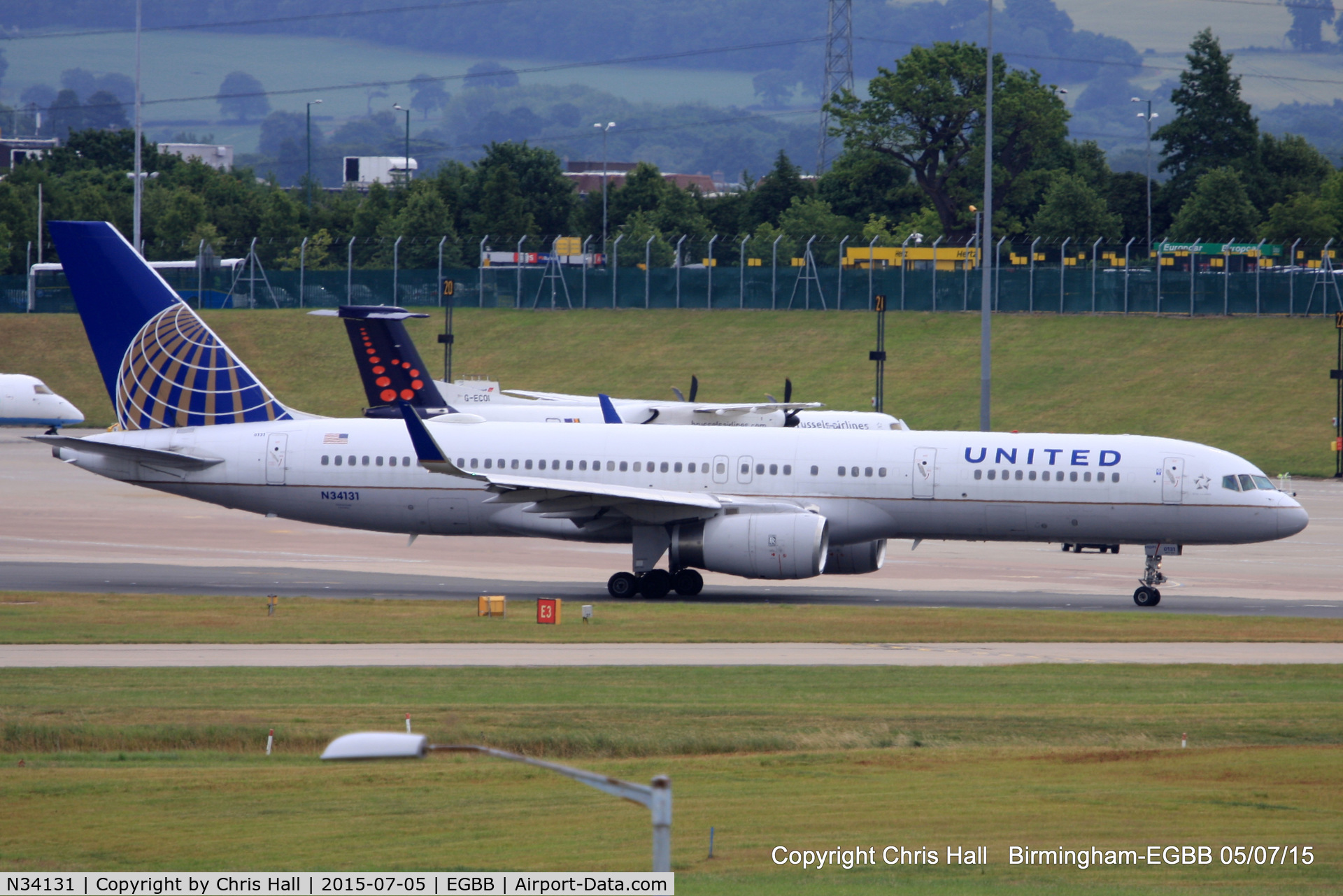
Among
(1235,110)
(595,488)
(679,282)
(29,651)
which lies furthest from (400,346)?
(1235,110)

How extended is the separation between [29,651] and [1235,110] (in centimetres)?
14658

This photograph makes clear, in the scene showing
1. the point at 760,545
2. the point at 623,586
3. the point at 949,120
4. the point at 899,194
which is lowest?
the point at 623,586

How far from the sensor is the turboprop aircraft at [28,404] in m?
76.4

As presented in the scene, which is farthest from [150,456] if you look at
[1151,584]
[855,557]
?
[1151,584]

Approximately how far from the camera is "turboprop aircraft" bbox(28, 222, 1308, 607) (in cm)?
3550

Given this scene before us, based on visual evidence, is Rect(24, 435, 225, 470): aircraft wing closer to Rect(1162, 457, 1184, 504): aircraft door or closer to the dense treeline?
Rect(1162, 457, 1184, 504): aircraft door

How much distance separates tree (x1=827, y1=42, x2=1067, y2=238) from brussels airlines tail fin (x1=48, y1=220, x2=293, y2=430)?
106537 mm

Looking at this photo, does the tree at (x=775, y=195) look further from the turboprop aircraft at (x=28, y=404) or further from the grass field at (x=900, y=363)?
the turboprop aircraft at (x=28, y=404)

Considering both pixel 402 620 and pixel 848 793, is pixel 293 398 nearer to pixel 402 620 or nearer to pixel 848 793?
pixel 402 620

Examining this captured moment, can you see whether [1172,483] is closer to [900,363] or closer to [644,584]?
[644,584]

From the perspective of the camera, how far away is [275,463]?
38.2 meters

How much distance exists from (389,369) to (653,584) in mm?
15169

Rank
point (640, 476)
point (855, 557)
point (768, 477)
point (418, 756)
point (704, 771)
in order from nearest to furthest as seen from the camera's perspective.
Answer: point (418, 756)
point (704, 771)
point (768, 477)
point (855, 557)
point (640, 476)

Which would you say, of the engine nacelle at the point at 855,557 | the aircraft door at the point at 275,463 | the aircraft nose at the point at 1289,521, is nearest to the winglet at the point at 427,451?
the aircraft door at the point at 275,463
